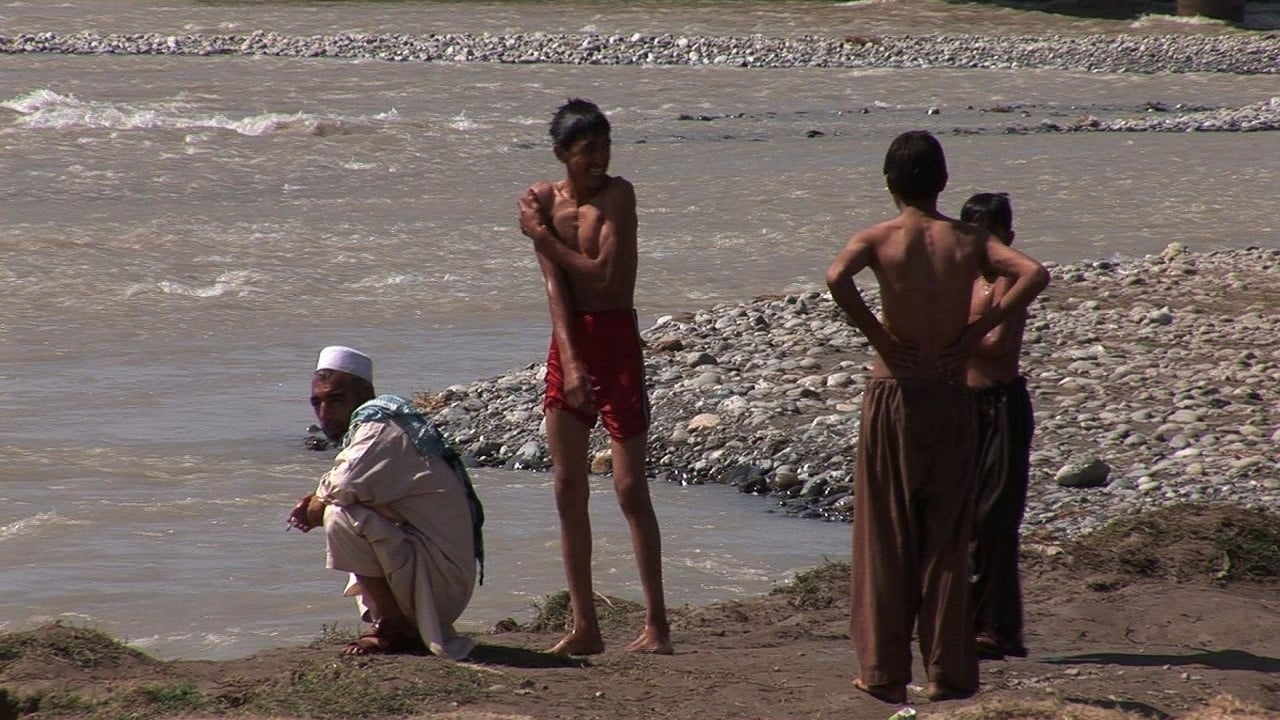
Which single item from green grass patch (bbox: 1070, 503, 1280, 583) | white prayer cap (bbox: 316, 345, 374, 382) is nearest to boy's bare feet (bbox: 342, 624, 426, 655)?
white prayer cap (bbox: 316, 345, 374, 382)

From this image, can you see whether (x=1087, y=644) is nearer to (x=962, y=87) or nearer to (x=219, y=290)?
(x=219, y=290)

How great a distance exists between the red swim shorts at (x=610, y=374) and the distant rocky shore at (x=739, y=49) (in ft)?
98.6

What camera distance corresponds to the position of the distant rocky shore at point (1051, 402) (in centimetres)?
781

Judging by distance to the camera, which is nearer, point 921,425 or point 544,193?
point 921,425

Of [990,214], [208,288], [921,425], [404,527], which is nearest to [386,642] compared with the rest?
[404,527]

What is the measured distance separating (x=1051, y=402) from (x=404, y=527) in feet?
16.6

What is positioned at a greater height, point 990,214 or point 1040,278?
point 990,214

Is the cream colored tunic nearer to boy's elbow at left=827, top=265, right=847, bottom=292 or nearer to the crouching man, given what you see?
the crouching man

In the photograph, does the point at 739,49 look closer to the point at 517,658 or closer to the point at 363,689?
the point at 517,658

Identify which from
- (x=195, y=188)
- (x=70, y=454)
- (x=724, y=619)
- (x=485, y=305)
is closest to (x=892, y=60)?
(x=195, y=188)

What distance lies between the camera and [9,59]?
112ft

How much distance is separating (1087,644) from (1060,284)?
24.0ft

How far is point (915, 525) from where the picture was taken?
4.35m

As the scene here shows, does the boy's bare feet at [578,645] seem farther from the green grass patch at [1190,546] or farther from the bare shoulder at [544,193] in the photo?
the green grass patch at [1190,546]
